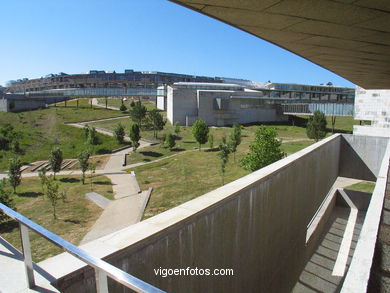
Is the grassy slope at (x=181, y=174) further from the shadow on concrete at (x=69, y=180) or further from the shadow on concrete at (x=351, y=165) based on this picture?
the shadow on concrete at (x=351, y=165)

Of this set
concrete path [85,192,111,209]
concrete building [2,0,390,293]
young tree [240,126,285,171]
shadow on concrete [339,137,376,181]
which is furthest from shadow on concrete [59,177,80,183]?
concrete building [2,0,390,293]

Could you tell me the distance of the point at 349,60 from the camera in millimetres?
4637

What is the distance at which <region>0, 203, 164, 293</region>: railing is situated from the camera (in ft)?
3.56

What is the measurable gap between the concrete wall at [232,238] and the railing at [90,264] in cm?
20

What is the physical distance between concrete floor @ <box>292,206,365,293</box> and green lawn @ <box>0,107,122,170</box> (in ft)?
96.5

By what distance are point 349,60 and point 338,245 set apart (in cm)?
733

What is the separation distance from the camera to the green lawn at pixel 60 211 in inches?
452

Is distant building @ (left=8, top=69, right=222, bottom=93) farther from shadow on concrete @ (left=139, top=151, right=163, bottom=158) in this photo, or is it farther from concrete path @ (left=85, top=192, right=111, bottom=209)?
concrete path @ (left=85, top=192, right=111, bottom=209)

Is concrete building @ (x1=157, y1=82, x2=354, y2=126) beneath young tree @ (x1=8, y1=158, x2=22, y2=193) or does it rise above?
above

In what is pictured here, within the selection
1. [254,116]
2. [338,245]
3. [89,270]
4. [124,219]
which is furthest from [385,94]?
[254,116]

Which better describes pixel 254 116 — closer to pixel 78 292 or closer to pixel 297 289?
pixel 297 289

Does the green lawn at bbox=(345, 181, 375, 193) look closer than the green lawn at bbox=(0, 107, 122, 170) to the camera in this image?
Yes

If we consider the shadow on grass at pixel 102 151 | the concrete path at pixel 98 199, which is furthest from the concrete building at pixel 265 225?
the shadow on grass at pixel 102 151

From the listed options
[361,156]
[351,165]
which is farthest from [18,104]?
[361,156]
